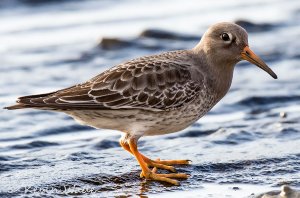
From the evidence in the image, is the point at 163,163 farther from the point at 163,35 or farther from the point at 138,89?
the point at 163,35

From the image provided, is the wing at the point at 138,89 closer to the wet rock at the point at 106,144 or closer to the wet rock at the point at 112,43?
the wet rock at the point at 106,144

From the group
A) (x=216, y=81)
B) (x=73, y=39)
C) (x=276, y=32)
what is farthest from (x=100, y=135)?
(x=276, y=32)

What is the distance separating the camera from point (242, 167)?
9766mm

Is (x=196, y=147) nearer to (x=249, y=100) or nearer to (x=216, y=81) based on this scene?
(x=216, y=81)

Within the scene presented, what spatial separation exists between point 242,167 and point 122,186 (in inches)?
64.4

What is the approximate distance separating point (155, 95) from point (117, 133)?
6.93ft

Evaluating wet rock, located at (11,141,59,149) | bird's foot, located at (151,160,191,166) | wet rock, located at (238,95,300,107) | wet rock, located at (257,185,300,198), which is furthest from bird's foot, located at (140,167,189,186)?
wet rock, located at (238,95,300,107)

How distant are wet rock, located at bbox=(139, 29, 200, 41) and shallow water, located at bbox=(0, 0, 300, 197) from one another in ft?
0.20

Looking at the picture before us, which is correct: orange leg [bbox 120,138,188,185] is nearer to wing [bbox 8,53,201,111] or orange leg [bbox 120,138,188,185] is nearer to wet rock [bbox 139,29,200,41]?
wing [bbox 8,53,201,111]

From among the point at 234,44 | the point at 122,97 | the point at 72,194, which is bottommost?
the point at 72,194

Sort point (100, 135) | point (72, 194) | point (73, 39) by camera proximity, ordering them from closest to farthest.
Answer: point (72, 194) < point (100, 135) < point (73, 39)

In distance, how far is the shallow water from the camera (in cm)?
936

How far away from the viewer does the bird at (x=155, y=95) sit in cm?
967

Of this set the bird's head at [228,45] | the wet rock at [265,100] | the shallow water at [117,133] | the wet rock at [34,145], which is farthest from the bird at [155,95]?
the wet rock at [265,100]
